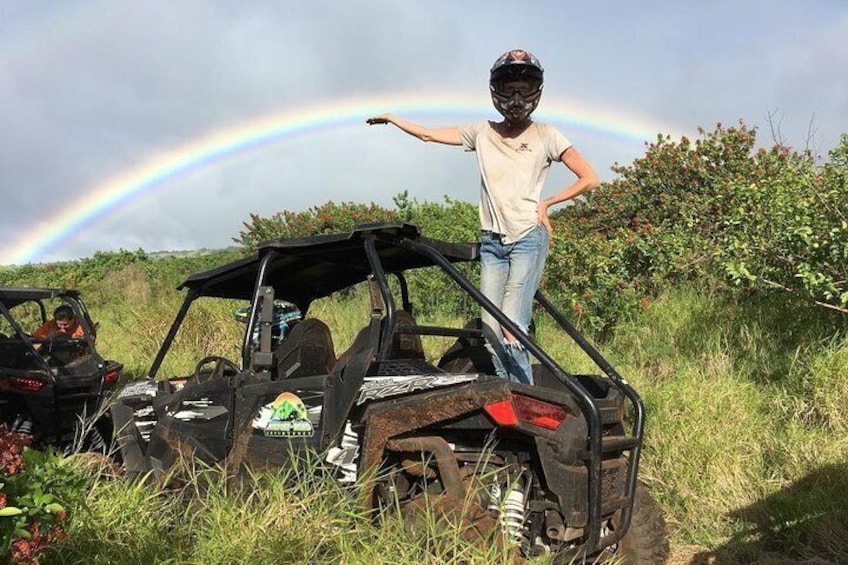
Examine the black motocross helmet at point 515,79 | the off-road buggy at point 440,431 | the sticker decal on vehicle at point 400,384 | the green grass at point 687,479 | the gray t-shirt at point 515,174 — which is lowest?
the green grass at point 687,479

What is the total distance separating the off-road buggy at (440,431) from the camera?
3074 millimetres

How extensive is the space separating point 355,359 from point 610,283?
5415 millimetres

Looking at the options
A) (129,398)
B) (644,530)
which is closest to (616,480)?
(644,530)

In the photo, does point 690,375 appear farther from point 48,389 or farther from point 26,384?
point 26,384

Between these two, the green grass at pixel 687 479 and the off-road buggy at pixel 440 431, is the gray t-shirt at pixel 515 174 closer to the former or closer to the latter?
the off-road buggy at pixel 440 431

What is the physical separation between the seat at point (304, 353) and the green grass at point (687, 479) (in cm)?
102

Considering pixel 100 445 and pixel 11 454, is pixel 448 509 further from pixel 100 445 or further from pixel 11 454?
pixel 100 445

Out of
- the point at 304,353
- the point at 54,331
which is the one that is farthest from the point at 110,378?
the point at 304,353

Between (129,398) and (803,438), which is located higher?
(129,398)

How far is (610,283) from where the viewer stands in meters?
8.26

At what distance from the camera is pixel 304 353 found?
4770 mm

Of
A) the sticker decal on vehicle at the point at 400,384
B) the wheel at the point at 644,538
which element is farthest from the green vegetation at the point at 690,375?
the wheel at the point at 644,538

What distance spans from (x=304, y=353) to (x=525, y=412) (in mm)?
2043

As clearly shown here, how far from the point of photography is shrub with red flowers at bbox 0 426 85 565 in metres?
2.14
